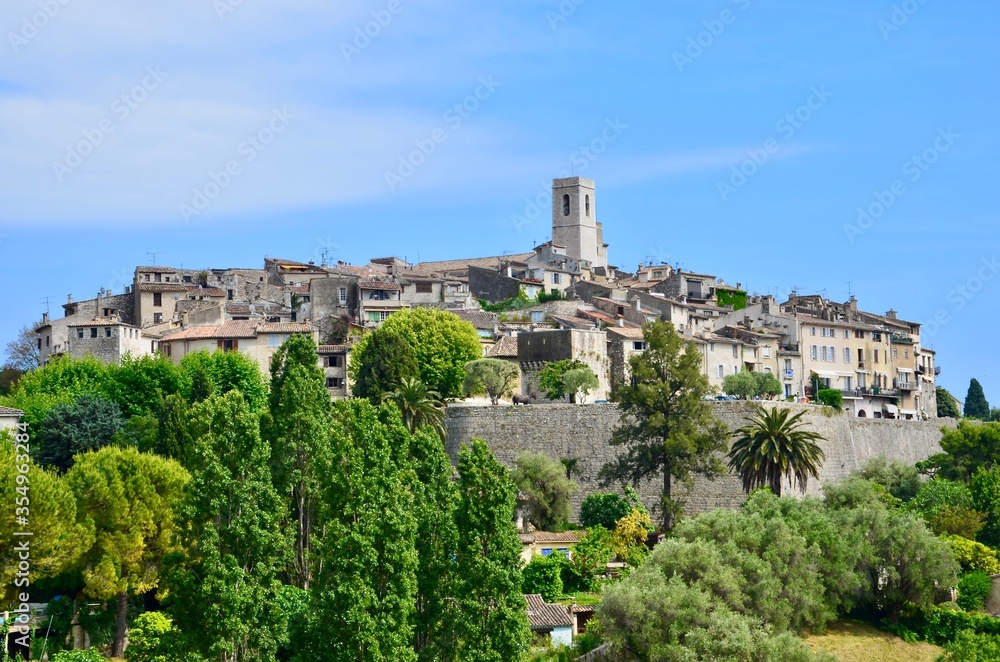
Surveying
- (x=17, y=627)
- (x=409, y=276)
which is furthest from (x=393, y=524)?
(x=409, y=276)

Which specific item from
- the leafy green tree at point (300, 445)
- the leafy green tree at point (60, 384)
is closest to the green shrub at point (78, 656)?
the leafy green tree at point (300, 445)

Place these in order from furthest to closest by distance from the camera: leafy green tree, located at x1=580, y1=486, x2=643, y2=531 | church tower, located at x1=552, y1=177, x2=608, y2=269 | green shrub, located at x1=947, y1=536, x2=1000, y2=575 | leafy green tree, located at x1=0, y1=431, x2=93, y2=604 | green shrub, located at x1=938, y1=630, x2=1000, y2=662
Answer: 1. church tower, located at x1=552, y1=177, x2=608, y2=269
2. leafy green tree, located at x1=580, y1=486, x2=643, y2=531
3. green shrub, located at x1=947, y1=536, x2=1000, y2=575
4. green shrub, located at x1=938, y1=630, x2=1000, y2=662
5. leafy green tree, located at x1=0, y1=431, x2=93, y2=604

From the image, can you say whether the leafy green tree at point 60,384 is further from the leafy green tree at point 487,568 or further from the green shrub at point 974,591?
the green shrub at point 974,591

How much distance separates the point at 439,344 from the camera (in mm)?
81688

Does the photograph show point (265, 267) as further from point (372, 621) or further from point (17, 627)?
point (372, 621)

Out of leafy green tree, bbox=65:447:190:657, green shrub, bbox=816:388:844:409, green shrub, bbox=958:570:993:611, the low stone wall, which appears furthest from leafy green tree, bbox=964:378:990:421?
leafy green tree, bbox=65:447:190:657

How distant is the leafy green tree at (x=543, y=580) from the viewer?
2099 inches

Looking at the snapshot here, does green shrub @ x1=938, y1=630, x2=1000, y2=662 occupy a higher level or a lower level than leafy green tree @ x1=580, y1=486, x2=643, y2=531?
lower

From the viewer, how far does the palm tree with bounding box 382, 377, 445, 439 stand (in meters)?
64.2

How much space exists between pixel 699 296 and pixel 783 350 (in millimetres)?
19407

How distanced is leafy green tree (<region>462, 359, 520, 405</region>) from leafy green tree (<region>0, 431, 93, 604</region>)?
30.5 m

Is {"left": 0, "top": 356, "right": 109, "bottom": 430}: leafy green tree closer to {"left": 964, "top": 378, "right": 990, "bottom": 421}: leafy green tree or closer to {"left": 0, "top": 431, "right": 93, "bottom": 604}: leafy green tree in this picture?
{"left": 0, "top": 431, "right": 93, "bottom": 604}: leafy green tree

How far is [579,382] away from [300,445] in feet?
96.4

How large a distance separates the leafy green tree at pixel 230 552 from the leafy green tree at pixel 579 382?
Answer: 33910mm
